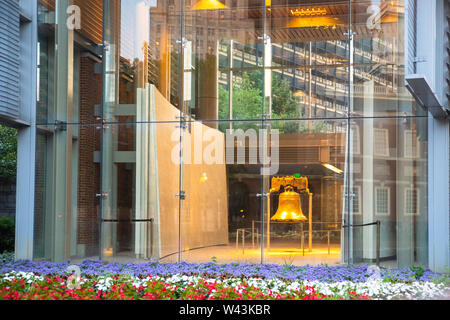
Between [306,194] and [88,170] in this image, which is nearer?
[306,194]

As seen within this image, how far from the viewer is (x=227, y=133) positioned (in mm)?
12250

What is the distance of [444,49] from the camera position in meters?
10.8

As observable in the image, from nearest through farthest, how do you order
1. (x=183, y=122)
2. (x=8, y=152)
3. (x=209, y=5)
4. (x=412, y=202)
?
(x=412, y=202), (x=183, y=122), (x=209, y=5), (x=8, y=152)

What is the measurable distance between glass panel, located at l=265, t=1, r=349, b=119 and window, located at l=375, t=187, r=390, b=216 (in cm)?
158

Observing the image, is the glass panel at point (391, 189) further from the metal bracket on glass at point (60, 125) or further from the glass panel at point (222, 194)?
the metal bracket on glass at point (60, 125)

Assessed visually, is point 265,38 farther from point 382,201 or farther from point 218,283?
point 218,283

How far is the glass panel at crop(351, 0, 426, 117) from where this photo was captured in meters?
11.7

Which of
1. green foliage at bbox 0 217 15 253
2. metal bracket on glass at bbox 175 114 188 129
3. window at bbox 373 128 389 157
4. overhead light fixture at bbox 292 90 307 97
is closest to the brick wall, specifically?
metal bracket on glass at bbox 175 114 188 129

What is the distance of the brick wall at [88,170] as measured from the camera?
12.7 m

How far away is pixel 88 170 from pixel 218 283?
5.17 meters

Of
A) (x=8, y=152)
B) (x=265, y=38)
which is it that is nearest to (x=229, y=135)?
(x=265, y=38)

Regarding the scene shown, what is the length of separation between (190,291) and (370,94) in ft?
19.2

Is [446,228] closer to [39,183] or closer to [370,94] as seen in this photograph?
[370,94]
